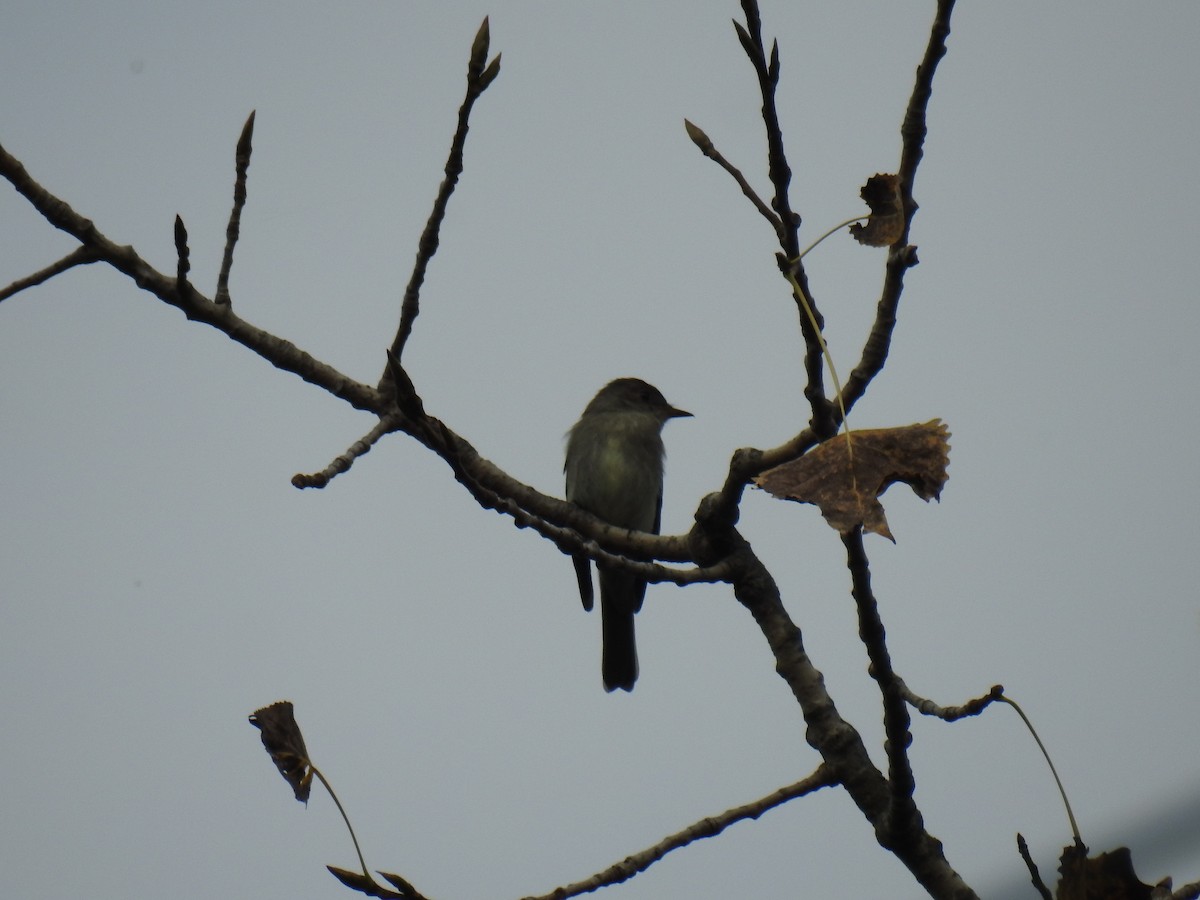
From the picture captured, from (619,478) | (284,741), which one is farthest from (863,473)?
(619,478)

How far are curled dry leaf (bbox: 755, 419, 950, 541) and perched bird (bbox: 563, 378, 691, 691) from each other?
22.8 ft

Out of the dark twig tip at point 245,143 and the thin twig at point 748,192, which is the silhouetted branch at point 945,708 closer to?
the thin twig at point 748,192

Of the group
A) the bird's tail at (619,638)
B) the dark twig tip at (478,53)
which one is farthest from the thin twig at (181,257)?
the bird's tail at (619,638)

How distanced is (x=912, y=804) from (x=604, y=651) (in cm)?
753

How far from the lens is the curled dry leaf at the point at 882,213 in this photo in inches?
90.0

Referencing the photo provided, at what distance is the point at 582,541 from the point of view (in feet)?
11.0

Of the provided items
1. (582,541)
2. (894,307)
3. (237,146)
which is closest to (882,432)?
(894,307)

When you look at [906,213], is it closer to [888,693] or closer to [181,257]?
[888,693]

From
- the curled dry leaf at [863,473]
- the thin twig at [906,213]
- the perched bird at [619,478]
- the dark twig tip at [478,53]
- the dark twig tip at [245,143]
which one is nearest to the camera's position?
the curled dry leaf at [863,473]

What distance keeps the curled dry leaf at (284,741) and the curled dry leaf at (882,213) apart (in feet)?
4.99

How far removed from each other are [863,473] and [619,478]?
736 cm

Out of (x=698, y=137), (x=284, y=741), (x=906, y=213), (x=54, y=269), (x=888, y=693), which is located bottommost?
(x=888, y=693)

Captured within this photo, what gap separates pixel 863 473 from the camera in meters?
2.07

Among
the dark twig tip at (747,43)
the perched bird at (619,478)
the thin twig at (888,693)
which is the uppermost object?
the perched bird at (619,478)
